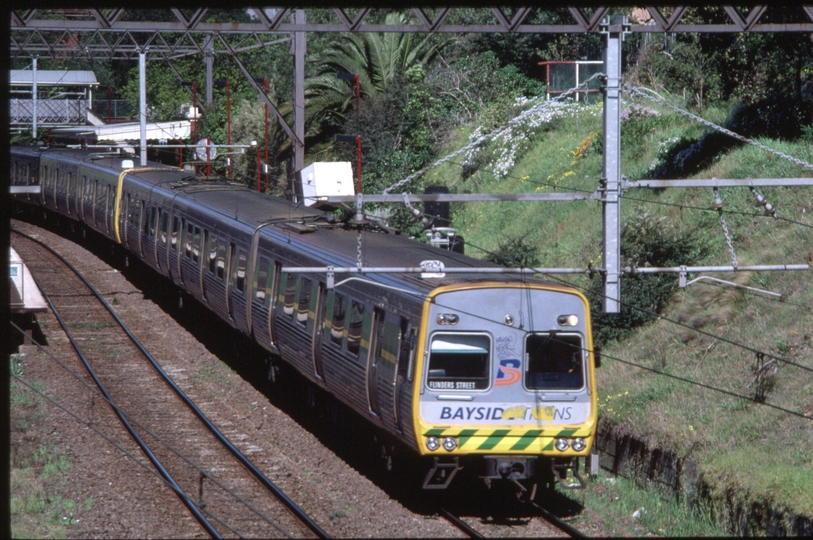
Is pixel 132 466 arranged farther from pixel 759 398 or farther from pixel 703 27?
pixel 703 27

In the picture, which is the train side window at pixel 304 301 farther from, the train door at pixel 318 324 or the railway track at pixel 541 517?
the railway track at pixel 541 517

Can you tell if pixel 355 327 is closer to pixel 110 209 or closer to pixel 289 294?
pixel 289 294

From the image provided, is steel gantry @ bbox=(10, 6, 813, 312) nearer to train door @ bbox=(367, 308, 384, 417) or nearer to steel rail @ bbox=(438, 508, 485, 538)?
train door @ bbox=(367, 308, 384, 417)

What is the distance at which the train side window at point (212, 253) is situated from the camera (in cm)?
1839

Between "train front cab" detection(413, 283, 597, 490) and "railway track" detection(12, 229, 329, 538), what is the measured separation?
172cm

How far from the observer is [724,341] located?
14250mm

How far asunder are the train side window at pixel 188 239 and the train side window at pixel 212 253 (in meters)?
1.37

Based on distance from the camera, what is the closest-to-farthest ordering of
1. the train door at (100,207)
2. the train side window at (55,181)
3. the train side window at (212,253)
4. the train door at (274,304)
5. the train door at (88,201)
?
the train door at (274,304) → the train side window at (212,253) → the train door at (100,207) → the train door at (88,201) → the train side window at (55,181)

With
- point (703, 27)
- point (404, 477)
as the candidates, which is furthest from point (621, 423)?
point (703, 27)

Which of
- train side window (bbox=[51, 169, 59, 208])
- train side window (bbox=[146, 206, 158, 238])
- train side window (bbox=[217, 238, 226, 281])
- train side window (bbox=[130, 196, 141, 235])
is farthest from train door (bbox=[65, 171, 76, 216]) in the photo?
train side window (bbox=[217, 238, 226, 281])

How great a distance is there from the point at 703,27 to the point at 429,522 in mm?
7304

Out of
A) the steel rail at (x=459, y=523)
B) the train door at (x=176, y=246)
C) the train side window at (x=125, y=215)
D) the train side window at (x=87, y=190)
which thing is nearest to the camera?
the steel rail at (x=459, y=523)

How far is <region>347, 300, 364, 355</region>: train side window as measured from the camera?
1200cm

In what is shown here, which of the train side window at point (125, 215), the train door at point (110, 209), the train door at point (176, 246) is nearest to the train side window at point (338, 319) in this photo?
the train door at point (176, 246)
